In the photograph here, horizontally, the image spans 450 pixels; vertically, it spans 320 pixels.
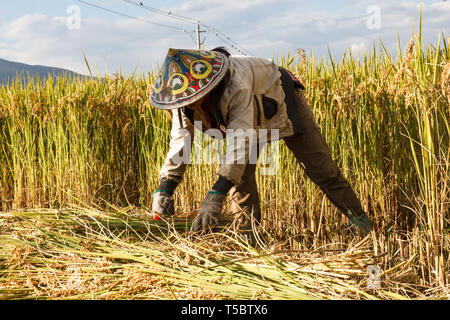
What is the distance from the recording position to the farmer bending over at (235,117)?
2.11 meters

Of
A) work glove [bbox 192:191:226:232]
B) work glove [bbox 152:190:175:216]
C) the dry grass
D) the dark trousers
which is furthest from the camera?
the dark trousers

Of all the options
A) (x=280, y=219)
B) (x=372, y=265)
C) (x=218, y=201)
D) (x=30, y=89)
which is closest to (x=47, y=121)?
(x=30, y=89)

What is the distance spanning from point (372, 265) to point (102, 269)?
41.7 inches

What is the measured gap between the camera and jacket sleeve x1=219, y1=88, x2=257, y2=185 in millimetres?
2082

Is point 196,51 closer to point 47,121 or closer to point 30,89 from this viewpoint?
point 47,121

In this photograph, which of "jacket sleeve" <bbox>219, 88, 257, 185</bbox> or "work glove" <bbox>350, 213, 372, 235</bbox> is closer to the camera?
"jacket sleeve" <bbox>219, 88, 257, 185</bbox>

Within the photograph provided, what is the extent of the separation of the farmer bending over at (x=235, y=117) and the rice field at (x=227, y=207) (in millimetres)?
182
